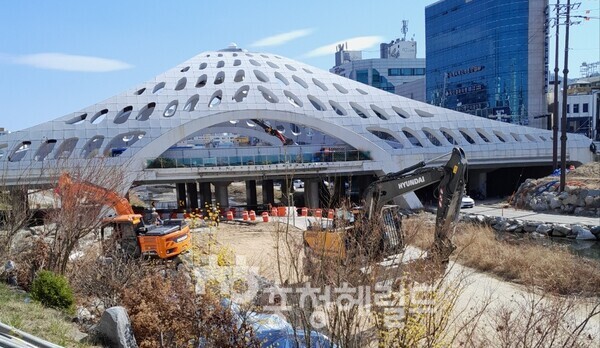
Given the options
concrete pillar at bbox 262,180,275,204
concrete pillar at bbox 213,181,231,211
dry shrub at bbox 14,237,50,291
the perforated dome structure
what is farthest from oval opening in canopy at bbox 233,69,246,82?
dry shrub at bbox 14,237,50,291

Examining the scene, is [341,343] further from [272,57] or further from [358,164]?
[272,57]

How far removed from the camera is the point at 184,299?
18.2ft

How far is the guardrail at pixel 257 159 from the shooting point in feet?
82.4

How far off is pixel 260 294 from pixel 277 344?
1460 mm

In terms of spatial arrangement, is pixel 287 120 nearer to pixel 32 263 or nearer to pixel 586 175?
pixel 586 175

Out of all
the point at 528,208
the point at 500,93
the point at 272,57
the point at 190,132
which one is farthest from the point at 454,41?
A: the point at 190,132

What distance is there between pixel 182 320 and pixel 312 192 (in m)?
25.7

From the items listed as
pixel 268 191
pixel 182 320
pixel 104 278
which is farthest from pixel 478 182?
pixel 182 320

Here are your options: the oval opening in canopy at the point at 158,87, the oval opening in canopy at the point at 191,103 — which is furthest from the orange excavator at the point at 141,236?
the oval opening in canopy at the point at 158,87

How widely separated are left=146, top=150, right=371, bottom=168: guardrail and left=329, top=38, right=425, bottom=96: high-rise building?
68192 mm

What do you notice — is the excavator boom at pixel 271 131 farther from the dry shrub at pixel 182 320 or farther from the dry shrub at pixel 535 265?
the dry shrub at pixel 182 320

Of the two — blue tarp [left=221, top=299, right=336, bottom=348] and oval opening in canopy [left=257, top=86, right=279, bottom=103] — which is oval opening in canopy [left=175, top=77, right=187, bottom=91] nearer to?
oval opening in canopy [left=257, top=86, right=279, bottom=103]

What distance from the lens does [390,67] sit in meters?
96.4

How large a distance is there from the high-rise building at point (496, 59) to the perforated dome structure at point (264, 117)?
35.3 meters
